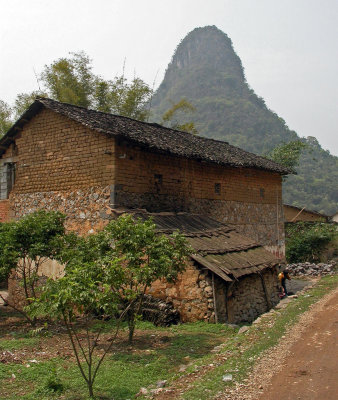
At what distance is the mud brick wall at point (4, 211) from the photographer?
15.6 metres

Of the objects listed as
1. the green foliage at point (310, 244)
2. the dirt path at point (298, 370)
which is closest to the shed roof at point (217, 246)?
the dirt path at point (298, 370)

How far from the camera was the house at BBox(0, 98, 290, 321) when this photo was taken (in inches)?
484

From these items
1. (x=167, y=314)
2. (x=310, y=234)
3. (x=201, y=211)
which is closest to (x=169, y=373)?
(x=167, y=314)

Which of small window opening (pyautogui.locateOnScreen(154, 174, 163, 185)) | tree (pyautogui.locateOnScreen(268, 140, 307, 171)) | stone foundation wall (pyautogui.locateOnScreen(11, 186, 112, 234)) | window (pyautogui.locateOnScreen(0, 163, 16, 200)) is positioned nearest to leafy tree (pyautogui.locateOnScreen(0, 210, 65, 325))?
stone foundation wall (pyautogui.locateOnScreen(11, 186, 112, 234))

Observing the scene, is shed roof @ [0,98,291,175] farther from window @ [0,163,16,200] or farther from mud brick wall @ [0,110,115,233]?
window @ [0,163,16,200]

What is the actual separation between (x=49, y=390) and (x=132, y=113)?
24451 millimetres

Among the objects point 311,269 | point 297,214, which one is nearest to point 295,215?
point 297,214

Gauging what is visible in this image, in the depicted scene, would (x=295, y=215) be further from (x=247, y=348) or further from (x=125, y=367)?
(x=125, y=367)

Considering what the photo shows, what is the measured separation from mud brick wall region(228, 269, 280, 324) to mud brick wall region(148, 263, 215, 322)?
3.02 ft

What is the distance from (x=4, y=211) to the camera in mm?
15719

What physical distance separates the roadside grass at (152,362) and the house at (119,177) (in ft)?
4.22

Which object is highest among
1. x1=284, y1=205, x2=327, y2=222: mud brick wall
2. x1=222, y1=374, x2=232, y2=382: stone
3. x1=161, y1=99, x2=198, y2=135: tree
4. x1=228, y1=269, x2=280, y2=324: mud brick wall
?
x1=161, y1=99, x2=198, y2=135: tree

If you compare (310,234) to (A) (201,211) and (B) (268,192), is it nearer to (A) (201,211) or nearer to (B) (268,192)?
(B) (268,192)

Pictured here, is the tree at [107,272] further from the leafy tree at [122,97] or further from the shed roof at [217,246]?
the leafy tree at [122,97]
